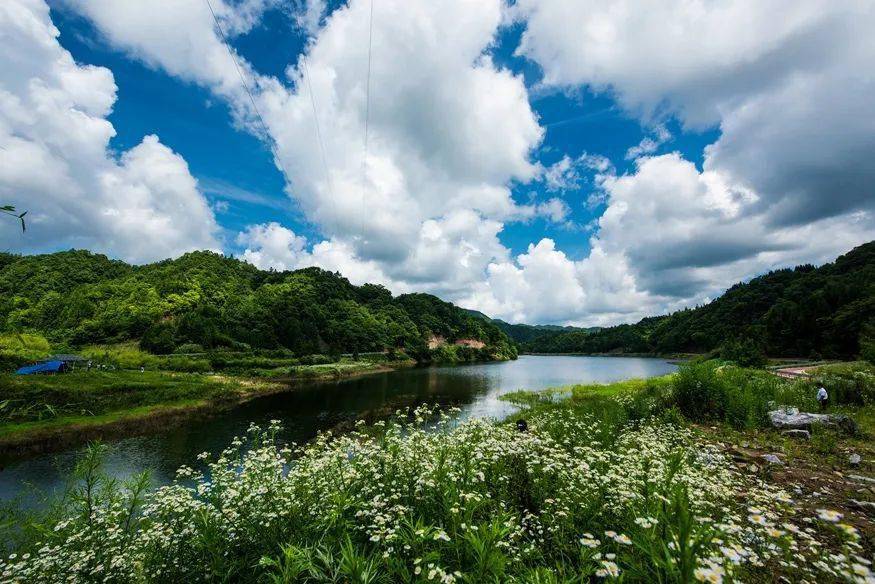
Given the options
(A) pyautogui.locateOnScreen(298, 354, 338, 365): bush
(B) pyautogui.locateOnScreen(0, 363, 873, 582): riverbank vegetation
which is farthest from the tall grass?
(A) pyautogui.locateOnScreen(298, 354, 338, 365): bush

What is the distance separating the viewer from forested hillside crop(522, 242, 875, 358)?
5234 cm

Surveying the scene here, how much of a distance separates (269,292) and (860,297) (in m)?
130

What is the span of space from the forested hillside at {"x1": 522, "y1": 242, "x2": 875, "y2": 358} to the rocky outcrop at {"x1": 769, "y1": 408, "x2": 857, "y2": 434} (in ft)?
52.6

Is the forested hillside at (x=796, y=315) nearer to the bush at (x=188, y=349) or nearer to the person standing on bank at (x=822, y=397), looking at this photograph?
the person standing on bank at (x=822, y=397)

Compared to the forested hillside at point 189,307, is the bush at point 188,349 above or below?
below

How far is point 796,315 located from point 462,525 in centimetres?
8698

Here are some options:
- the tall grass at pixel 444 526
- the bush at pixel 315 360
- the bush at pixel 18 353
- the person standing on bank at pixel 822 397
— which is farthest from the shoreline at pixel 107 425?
the person standing on bank at pixel 822 397

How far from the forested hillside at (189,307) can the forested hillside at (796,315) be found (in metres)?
87.6

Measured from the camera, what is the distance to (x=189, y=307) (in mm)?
84062

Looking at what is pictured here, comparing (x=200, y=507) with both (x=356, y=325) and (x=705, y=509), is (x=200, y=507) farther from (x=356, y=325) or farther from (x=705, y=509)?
(x=356, y=325)

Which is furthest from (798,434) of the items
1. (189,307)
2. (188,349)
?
(189,307)

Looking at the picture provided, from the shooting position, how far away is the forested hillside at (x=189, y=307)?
73250mm

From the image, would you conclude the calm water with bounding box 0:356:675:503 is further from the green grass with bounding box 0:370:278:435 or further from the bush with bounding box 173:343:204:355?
the bush with bounding box 173:343:204:355

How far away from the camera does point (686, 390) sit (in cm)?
1616
